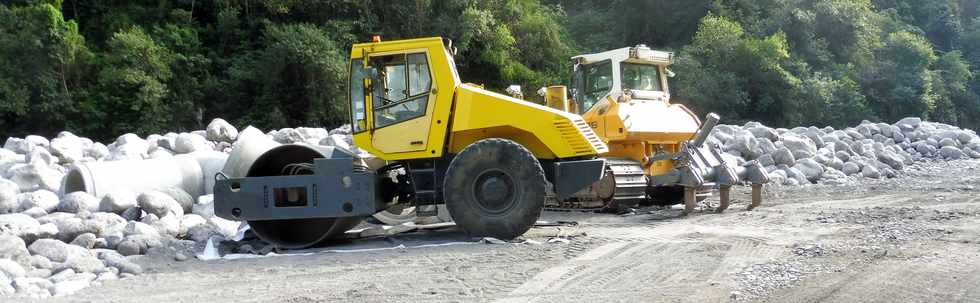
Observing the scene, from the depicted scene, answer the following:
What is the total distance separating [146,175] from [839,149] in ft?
49.6

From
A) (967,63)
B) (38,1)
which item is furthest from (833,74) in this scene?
(38,1)

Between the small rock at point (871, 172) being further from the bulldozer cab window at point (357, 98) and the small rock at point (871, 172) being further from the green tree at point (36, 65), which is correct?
the green tree at point (36, 65)

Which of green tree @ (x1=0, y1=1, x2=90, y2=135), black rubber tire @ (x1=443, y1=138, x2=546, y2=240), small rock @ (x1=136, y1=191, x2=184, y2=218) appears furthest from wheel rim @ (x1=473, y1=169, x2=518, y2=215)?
green tree @ (x1=0, y1=1, x2=90, y2=135)

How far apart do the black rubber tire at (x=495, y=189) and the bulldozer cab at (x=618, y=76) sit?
4.49 metres

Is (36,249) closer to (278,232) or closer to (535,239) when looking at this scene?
(278,232)

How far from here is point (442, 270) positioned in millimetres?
7562

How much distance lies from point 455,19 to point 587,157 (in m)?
21.4

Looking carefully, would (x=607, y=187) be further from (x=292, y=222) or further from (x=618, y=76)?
(x=292, y=222)

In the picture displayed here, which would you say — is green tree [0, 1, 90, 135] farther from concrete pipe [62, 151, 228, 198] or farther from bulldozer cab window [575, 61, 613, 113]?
bulldozer cab window [575, 61, 613, 113]

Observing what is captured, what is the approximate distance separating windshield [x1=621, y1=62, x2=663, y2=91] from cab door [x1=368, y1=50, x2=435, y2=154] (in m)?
4.85

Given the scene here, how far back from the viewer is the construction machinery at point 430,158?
8969 millimetres

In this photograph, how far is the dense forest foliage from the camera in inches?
1062


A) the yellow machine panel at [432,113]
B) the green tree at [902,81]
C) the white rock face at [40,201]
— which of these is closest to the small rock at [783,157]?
the yellow machine panel at [432,113]

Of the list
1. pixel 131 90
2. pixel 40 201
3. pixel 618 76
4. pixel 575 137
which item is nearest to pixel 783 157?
pixel 618 76
